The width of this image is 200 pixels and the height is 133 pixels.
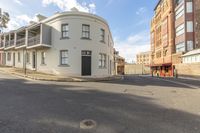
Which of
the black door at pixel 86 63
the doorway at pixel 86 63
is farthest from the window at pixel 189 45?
the black door at pixel 86 63

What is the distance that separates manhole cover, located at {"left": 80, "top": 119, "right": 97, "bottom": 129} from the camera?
424 centimetres

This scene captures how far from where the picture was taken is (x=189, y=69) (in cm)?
3092

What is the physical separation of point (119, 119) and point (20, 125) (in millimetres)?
2890

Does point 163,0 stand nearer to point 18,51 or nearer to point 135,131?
point 18,51

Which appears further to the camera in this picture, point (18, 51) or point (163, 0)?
point (163, 0)

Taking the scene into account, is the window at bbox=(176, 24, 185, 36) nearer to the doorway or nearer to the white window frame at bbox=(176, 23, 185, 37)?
the white window frame at bbox=(176, 23, 185, 37)

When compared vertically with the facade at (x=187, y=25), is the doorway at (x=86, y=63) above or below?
below

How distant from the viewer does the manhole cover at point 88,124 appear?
424 cm

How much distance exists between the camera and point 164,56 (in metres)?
44.0

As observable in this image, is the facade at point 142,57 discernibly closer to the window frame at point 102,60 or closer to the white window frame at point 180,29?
the white window frame at point 180,29

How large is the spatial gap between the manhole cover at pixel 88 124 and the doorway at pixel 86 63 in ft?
46.0

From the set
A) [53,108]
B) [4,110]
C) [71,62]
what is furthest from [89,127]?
[71,62]

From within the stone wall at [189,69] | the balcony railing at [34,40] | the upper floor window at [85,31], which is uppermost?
the upper floor window at [85,31]

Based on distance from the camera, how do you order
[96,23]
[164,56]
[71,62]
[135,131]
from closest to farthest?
[135,131] < [71,62] < [96,23] < [164,56]
